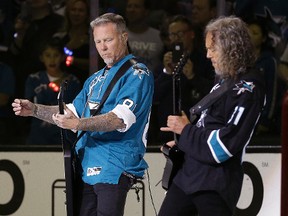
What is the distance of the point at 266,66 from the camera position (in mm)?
6035

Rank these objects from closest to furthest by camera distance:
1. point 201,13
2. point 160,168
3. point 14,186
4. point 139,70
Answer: point 139,70 < point 160,168 < point 14,186 < point 201,13

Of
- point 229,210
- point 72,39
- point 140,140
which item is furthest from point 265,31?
point 229,210

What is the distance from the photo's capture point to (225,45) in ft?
12.3

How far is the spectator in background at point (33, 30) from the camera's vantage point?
611cm

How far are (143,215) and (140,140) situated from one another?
5.64 feet

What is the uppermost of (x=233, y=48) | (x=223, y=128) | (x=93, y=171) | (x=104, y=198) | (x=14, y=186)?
(x=233, y=48)

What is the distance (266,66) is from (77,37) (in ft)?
4.50

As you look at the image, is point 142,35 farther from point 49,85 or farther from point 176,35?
point 49,85

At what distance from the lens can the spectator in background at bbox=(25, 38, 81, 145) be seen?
6055mm

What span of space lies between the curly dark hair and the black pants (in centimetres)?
55

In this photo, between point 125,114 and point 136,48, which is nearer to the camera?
point 125,114

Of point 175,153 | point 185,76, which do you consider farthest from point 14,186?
point 175,153

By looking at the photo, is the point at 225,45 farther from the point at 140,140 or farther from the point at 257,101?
the point at 140,140

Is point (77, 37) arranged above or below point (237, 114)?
above
